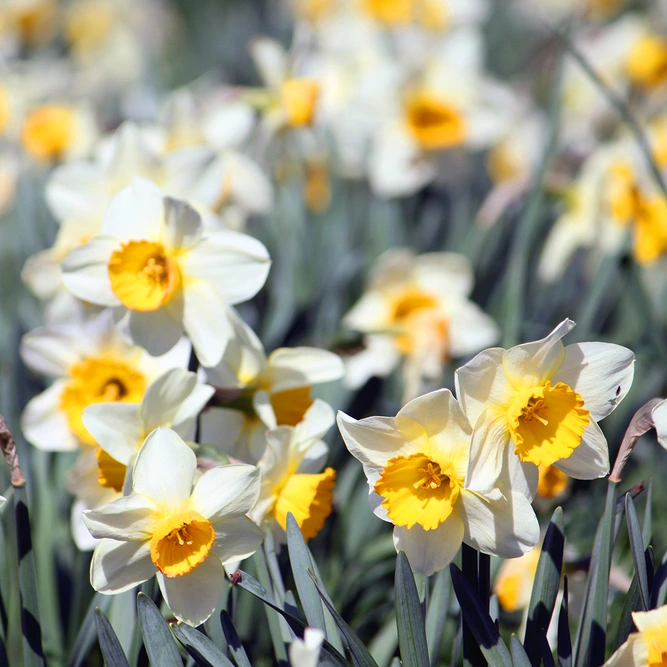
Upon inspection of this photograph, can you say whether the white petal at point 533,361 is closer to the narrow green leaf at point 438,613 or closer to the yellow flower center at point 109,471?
the narrow green leaf at point 438,613

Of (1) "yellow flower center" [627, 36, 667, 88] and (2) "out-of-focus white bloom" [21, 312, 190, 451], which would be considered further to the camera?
(1) "yellow flower center" [627, 36, 667, 88]

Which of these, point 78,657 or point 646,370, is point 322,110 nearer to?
point 646,370

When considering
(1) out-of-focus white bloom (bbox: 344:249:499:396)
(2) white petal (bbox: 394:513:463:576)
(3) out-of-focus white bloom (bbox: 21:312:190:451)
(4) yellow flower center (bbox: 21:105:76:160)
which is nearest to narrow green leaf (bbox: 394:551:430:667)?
(2) white petal (bbox: 394:513:463:576)

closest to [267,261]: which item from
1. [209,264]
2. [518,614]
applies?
[209,264]

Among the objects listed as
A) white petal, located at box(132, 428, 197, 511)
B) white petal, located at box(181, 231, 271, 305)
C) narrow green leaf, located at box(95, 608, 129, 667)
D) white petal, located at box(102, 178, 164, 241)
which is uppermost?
white petal, located at box(102, 178, 164, 241)

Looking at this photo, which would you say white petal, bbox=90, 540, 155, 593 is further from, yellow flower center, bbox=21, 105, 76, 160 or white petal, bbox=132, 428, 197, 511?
yellow flower center, bbox=21, 105, 76, 160
